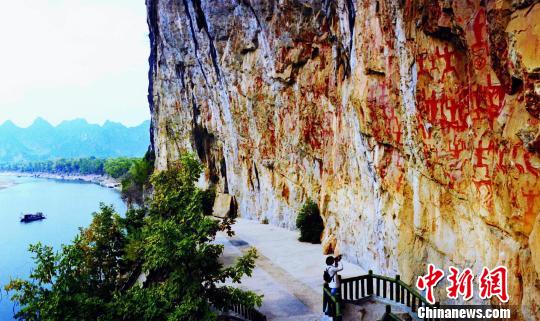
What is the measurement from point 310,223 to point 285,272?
4.92 m

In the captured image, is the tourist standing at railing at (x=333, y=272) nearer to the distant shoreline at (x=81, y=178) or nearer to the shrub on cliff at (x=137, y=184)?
the shrub on cliff at (x=137, y=184)

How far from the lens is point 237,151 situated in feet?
96.2

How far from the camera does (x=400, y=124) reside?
36.9ft

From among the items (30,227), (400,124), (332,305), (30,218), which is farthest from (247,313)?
(30,218)

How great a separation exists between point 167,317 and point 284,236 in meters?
12.8

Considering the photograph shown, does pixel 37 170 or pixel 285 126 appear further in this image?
pixel 37 170

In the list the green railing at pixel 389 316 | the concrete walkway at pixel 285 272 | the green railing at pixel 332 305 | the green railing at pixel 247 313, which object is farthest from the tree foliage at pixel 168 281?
the green railing at pixel 389 316

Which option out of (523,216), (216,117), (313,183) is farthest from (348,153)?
(216,117)

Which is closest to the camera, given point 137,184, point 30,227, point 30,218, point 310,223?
point 310,223

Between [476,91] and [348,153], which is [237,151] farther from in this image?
[476,91]

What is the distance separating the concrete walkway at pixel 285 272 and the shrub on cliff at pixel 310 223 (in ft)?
1.58

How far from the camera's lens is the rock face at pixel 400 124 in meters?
7.27

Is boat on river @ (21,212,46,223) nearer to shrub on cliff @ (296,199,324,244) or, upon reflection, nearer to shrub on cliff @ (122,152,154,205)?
shrub on cliff @ (122,152,154,205)

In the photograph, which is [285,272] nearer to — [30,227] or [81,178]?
[30,227]
